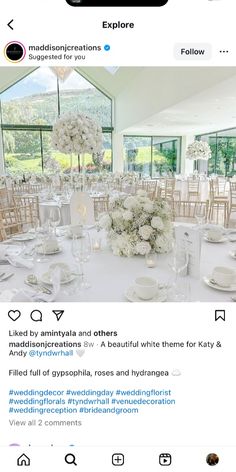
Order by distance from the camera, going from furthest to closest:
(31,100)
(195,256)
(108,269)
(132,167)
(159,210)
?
(132,167)
(31,100)
(159,210)
(108,269)
(195,256)

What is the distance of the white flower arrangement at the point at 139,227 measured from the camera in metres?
1.50

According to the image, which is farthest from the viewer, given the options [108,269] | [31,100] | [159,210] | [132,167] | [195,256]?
[132,167]

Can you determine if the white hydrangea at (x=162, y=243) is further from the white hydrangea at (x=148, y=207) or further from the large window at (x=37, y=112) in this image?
the large window at (x=37, y=112)

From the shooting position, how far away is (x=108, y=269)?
1332 millimetres

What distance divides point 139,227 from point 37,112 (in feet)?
30.0
